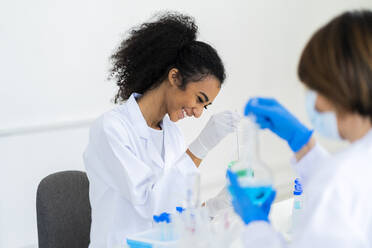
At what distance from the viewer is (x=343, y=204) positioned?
37.2 inches

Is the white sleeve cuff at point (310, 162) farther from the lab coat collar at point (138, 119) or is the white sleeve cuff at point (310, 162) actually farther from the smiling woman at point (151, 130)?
the lab coat collar at point (138, 119)

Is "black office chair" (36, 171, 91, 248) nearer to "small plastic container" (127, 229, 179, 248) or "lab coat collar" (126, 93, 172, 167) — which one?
"lab coat collar" (126, 93, 172, 167)

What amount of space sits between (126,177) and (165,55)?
48cm

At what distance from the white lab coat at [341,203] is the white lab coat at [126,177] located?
639mm

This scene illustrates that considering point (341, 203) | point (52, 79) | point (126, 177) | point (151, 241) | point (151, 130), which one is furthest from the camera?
point (52, 79)

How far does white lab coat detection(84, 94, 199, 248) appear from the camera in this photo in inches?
62.3

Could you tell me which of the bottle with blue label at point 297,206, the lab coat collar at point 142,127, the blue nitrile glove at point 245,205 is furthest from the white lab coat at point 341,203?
the lab coat collar at point 142,127

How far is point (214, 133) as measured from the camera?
1734mm

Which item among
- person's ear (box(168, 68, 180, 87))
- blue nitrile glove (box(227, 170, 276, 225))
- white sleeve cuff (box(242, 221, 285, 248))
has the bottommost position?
white sleeve cuff (box(242, 221, 285, 248))

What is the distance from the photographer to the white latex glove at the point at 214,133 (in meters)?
1.71

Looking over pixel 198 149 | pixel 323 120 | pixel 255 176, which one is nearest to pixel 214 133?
pixel 198 149

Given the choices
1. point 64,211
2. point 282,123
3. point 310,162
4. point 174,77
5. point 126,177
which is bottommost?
point 64,211

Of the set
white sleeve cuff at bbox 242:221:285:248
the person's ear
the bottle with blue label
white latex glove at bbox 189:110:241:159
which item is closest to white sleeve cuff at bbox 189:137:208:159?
white latex glove at bbox 189:110:241:159

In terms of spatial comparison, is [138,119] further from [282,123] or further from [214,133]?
[282,123]
